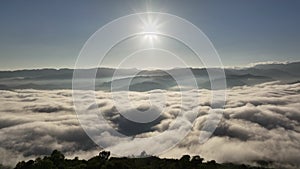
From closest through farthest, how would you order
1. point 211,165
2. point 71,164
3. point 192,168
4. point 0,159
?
point 71,164, point 192,168, point 211,165, point 0,159

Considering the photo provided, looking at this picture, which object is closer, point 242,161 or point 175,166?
point 175,166

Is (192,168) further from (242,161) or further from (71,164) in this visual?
(242,161)

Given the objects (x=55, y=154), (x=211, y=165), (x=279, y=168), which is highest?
(x=55, y=154)

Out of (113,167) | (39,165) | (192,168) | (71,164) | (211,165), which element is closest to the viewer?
(39,165)

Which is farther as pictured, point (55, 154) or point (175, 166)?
point (175, 166)

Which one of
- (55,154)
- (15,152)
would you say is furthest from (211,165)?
(15,152)

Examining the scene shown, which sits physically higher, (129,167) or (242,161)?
(129,167)

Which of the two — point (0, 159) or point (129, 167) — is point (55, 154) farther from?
point (0, 159)

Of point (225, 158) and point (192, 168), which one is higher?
point (192, 168)

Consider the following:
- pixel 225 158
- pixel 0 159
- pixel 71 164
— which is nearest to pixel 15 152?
pixel 0 159
